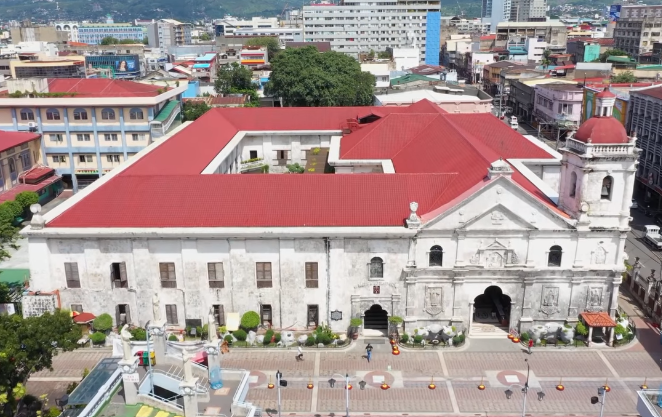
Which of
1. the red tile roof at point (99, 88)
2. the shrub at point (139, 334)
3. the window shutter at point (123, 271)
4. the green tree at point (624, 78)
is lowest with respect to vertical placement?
the shrub at point (139, 334)

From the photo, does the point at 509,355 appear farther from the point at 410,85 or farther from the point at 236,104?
the point at 410,85

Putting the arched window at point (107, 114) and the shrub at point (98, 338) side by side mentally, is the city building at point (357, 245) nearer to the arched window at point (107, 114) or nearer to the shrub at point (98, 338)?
the shrub at point (98, 338)

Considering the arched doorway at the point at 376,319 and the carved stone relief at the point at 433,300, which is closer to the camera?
the carved stone relief at the point at 433,300

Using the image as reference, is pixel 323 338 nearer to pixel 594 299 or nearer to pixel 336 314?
pixel 336 314

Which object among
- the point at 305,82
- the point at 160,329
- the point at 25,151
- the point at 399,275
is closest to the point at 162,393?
the point at 160,329

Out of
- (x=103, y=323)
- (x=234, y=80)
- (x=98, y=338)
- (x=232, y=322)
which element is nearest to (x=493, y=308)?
(x=232, y=322)

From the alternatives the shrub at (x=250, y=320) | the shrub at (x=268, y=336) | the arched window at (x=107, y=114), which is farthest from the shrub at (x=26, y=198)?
the shrub at (x=268, y=336)

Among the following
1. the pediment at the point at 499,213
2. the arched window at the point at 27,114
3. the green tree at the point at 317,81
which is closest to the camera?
the pediment at the point at 499,213

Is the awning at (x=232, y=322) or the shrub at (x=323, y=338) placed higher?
the awning at (x=232, y=322)
